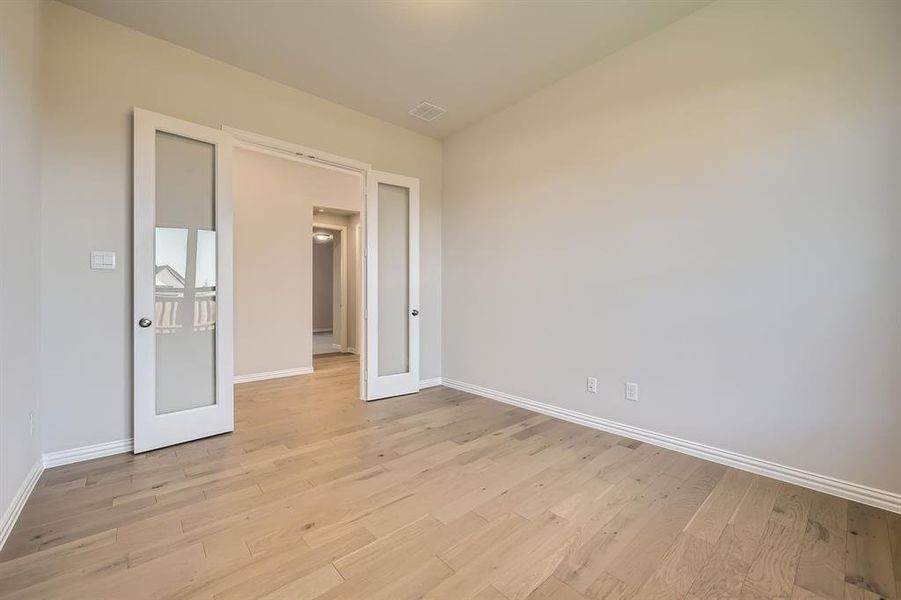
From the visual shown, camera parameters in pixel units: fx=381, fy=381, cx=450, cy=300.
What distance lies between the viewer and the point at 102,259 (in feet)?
8.45

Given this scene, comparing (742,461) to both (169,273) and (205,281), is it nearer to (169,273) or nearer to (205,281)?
(205,281)

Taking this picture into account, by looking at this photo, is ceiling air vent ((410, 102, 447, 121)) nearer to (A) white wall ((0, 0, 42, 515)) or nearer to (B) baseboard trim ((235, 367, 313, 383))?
(A) white wall ((0, 0, 42, 515))

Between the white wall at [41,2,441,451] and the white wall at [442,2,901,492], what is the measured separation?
2996 millimetres

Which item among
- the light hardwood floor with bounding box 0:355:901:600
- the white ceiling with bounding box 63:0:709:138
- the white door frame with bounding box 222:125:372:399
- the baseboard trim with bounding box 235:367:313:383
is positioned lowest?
the light hardwood floor with bounding box 0:355:901:600

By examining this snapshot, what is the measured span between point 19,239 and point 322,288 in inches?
344

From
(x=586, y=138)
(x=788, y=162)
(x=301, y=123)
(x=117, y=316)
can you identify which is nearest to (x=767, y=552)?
(x=788, y=162)

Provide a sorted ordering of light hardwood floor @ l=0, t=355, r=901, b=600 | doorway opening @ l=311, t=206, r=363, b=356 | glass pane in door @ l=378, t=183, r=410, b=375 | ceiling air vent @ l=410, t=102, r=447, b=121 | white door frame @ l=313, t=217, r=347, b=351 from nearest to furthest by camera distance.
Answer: light hardwood floor @ l=0, t=355, r=901, b=600 < ceiling air vent @ l=410, t=102, r=447, b=121 < glass pane in door @ l=378, t=183, r=410, b=375 < doorway opening @ l=311, t=206, r=363, b=356 < white door frame @ l=313, t=217, r=347, b=351

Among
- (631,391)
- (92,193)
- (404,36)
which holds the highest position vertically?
(404,36)

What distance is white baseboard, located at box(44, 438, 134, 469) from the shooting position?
7.93 feet

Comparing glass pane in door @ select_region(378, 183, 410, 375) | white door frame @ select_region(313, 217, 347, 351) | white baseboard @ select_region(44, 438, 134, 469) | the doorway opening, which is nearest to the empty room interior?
white baseboard @ select_region(44, 438, 134, 469)

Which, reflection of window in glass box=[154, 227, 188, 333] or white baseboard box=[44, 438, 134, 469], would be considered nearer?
white baseboard box=[44, 438, 134, 469]

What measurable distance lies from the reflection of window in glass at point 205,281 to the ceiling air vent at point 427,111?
2238 mm

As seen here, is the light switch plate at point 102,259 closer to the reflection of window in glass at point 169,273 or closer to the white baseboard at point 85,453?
the reflection of window in glass at point 169,273

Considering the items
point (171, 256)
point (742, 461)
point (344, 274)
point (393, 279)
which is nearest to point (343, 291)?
point (344, 274)
